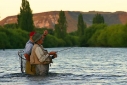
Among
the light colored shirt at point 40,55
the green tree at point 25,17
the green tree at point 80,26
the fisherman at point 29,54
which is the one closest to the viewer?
→ the light colored shirt at point 40,55

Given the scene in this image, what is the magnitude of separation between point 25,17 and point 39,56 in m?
117

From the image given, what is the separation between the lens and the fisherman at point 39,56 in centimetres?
2288

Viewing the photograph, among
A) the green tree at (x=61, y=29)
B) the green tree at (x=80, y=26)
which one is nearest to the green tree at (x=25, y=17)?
the green tree at (x=61, y=29)

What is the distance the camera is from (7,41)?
117750mm

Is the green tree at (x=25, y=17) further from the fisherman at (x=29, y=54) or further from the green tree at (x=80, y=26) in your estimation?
the fisherman at (x=29, y=54)

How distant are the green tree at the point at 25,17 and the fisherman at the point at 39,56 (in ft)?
381

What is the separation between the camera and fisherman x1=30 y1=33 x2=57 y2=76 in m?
22.9

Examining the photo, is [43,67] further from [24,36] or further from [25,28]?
Answer: [25,28]

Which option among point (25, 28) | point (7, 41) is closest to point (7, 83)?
point (7, 41)

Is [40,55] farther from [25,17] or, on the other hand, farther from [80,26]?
[80,26]

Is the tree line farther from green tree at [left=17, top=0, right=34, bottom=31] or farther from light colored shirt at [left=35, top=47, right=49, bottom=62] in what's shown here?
light colored shirt at [left=35, top=47, right=49, bottom=62]

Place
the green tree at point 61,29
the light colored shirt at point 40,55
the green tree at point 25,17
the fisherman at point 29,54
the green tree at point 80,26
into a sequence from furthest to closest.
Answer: the green tree at point 80,26 → the green tree at point 61,29 → the green tree at point 25,17 → the fisherman at point 29,54 → the light colored shirt at point 40,55

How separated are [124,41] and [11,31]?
99.8 ft

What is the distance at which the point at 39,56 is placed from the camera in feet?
74.9
